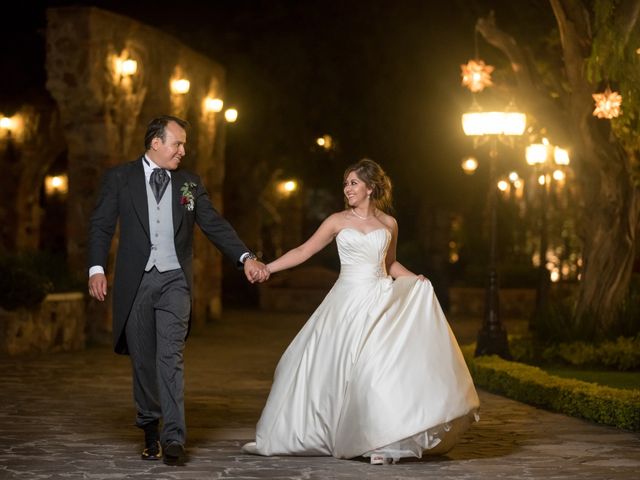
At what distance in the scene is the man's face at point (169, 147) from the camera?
8.93 m

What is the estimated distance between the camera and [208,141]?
24547 millimetres

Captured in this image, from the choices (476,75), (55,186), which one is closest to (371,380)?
(476,75)

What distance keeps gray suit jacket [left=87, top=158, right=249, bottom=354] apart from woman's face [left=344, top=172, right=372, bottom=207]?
1.09m

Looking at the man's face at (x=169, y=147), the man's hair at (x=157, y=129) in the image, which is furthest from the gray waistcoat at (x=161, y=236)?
the man's hair at (x=157, y=129)

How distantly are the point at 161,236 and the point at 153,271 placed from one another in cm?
24

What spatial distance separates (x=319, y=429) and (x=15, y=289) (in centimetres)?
936

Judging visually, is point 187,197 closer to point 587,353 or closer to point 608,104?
point 608,104

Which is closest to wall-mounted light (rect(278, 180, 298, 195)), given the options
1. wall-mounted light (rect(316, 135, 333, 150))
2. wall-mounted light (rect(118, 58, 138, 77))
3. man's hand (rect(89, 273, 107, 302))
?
wall-mounted light (rect(316, 135, 333, 150))

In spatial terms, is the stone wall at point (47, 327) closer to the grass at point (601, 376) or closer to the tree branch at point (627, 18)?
the grass at point (601, 376)

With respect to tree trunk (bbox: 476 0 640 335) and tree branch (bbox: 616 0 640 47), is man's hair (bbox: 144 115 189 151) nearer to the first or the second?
tree branch (bbox: 616 0 640 47)

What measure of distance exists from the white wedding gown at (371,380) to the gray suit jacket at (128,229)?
0.92m

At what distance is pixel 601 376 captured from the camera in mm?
15398

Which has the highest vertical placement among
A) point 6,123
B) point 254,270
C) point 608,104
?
point 6,123

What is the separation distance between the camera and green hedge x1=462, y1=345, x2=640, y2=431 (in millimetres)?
11383
